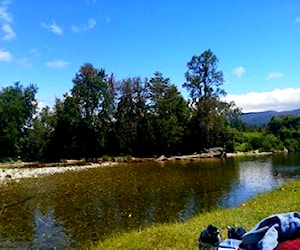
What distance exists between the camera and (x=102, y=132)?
66.6 metres

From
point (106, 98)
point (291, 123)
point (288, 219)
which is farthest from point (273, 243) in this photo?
point (291, 123)

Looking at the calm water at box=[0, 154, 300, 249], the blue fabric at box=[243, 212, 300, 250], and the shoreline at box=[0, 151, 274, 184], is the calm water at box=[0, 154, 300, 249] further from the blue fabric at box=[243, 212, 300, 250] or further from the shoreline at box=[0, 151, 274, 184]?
the shoreline at box=[0, 151, 274, 184]

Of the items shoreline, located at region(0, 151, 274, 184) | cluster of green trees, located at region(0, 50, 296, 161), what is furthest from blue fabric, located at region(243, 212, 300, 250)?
cluster of green trees, located at region(0, 50, 296, 161)

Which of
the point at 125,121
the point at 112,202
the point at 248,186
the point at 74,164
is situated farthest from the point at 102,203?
the point at 125,121

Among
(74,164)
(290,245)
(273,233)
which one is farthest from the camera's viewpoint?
(74,164)

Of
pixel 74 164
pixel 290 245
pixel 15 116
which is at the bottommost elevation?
pixel 74 164

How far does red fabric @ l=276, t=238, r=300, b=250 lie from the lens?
3.96 metres

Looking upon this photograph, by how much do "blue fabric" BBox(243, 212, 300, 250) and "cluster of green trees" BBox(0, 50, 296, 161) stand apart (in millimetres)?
61266

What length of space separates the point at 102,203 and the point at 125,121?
45.8 meters

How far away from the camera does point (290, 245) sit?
402 centimetres

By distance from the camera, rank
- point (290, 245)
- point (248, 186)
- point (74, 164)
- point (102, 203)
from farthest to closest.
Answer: point (74, 164), point (248, 186), point (102, 203), point (290, 245)

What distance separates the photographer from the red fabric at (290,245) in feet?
13.0

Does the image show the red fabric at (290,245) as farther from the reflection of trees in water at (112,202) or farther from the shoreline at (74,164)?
the shoreline at (74,164)

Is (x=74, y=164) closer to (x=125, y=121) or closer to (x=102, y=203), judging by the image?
(x=125, y=121)
